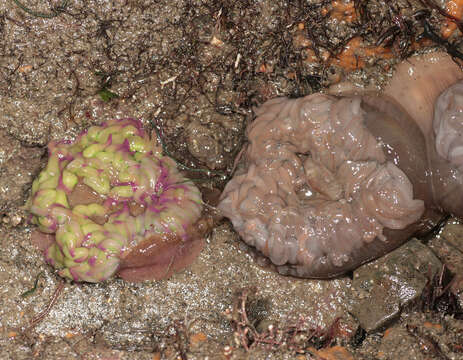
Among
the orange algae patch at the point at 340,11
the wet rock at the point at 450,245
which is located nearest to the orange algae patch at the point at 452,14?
the orange algae patch at the point at 340,11

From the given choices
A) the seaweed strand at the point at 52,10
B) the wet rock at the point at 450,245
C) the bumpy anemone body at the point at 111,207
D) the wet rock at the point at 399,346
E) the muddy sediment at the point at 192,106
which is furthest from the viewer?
the seaweed strand at the point at 52,10

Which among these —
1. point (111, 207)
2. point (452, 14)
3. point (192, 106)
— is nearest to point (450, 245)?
point (452, 14)

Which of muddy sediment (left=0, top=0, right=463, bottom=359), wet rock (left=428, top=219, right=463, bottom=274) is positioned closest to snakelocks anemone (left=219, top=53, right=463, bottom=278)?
wet rock (left=428, top=219, right=463, bottom=274)

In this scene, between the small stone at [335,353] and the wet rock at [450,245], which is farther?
the wet rock at [450,245]

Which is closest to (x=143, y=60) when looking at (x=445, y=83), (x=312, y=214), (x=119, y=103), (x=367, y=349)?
(x=119, y=103)

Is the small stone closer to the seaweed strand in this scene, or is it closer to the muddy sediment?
the muddy sediment

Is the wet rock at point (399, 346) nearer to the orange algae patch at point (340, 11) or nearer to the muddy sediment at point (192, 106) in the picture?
the muddy sediment at point (192, 106)

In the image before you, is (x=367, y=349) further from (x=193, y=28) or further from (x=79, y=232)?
(x=193, y=28)
